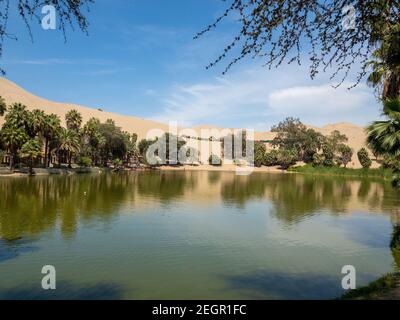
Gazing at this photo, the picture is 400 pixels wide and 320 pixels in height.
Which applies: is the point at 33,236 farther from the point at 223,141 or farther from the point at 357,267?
the point at 223,141

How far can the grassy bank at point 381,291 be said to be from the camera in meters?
9.81

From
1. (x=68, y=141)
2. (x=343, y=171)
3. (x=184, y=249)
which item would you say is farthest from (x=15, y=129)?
(x=343, y=171)

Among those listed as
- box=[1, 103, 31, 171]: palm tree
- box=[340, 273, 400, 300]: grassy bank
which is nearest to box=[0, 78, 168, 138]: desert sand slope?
box=[1, 103, 31, 171]: palm tree

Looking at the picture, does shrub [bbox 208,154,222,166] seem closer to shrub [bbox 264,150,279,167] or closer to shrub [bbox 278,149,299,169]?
shrub [bbox 264,150,279,167]

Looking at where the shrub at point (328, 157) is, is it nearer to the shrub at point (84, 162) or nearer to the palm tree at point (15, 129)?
the shrub at point (84, 162)

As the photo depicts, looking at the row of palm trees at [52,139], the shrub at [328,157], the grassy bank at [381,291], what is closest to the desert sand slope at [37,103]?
the row of palm trees at [52,139]

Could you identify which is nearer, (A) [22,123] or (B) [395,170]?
(B) [395,170]

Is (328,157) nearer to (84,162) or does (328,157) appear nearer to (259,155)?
(259,155)

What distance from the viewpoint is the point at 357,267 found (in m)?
16.9

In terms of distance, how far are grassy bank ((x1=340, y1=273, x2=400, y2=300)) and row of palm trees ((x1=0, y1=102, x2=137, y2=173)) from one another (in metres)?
58.6

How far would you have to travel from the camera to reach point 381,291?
10.6 m

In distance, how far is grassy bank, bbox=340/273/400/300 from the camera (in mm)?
9812

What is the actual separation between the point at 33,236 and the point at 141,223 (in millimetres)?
7505
